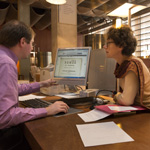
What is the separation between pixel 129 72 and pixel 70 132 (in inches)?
22.5

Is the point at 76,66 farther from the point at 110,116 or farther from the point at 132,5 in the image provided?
the point at 132,5

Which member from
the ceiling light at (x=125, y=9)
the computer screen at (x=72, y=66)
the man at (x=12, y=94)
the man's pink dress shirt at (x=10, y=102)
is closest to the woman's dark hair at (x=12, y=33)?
the man at (x=12, y=94)

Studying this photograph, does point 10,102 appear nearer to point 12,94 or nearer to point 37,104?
point 12,94

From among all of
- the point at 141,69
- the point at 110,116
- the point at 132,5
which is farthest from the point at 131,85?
the point at 132,5

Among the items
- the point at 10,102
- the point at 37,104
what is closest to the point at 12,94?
the point at 10,102

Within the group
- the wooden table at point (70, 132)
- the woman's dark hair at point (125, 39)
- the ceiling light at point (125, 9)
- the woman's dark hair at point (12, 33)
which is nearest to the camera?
the wooden table at point (70, 132)

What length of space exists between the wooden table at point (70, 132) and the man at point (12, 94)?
0.18 ft

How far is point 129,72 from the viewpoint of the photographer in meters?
1.07

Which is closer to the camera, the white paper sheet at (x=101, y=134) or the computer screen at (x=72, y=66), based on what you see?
the white paper sheet at (x=101, y=134)

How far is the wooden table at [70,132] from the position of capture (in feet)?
1.98

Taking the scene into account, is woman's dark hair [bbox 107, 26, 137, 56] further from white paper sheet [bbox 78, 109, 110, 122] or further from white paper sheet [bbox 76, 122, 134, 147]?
white paper sheet [bbox 76, 122, 134, 147]

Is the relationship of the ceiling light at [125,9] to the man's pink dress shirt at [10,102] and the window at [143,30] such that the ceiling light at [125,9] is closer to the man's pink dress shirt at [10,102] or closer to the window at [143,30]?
the man's pink dress shirt at [10,102]

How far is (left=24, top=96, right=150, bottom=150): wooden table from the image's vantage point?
1.98 ft

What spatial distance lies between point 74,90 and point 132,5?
6.32 ft
